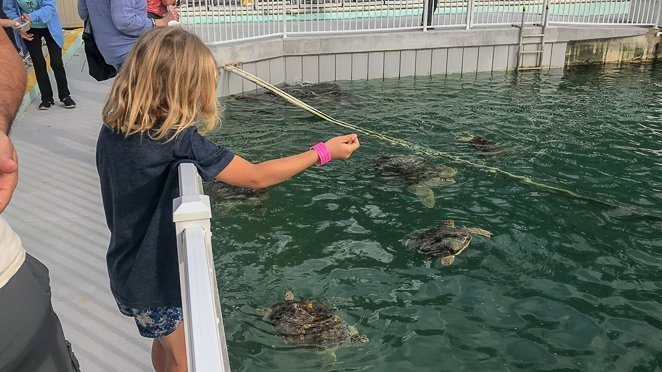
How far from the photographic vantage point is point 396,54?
11.9 metres

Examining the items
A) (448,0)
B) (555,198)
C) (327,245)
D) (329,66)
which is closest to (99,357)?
(327,245)

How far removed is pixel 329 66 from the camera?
11641 mm

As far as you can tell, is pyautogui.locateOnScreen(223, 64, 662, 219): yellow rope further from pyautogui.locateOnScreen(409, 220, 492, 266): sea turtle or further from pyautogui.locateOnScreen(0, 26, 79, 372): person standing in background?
pyautogui.locateOnScreen(0, 26, 79, 372): person standing in background

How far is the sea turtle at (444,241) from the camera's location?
495 centimetres

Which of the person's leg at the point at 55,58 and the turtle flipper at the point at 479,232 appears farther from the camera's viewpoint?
the person's leg at the point at 55,58

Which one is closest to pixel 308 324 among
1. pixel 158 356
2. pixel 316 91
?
pixel 158 356

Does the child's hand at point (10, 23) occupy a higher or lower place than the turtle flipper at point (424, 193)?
higher

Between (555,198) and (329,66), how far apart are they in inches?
254

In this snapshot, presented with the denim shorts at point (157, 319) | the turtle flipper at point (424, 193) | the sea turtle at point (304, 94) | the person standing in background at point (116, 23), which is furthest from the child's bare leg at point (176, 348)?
the sea turtle at point (304, 94)

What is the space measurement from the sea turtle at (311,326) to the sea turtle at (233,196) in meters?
1.88

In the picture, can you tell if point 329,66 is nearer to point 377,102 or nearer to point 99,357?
point 377,102

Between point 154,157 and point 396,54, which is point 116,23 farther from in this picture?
point 396,54

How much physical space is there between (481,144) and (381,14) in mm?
5479

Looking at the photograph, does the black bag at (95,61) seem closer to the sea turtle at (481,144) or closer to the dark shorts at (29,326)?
the dark shorts at (29,326)
